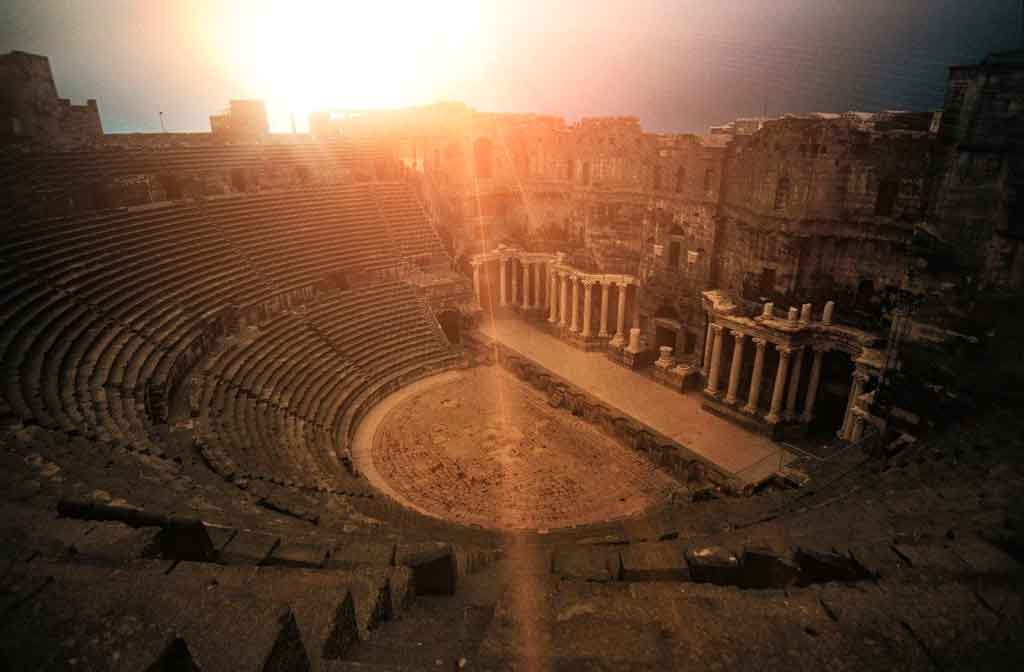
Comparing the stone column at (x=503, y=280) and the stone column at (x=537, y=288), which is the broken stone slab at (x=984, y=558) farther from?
the stone column at (x=503, y=280)

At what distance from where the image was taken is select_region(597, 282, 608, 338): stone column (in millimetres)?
23078

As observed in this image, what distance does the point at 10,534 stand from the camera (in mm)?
5602

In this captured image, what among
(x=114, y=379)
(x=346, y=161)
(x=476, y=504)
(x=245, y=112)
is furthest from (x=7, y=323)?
(x=245, y=112)

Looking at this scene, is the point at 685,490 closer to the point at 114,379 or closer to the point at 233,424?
the point at 233,424

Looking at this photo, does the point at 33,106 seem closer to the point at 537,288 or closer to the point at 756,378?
the point at 537,288

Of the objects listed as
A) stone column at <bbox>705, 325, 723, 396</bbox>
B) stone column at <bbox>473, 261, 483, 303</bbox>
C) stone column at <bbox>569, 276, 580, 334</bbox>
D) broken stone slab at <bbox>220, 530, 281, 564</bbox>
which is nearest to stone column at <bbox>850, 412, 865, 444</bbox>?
stone column at <bbox>705, 325, 723, 396</bbox>

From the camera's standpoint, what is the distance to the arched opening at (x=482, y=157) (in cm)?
2725

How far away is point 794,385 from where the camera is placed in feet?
55.4

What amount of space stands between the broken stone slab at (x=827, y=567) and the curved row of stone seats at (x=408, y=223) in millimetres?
20863

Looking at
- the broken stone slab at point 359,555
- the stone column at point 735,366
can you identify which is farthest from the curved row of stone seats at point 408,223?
the broken stone slab at point 359,555

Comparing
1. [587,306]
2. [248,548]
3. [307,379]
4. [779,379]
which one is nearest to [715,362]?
[779,379]

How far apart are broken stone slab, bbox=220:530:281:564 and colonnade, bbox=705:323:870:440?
15046 millimetres

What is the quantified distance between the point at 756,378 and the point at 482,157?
17083 mm

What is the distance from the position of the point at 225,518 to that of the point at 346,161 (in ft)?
75.4
